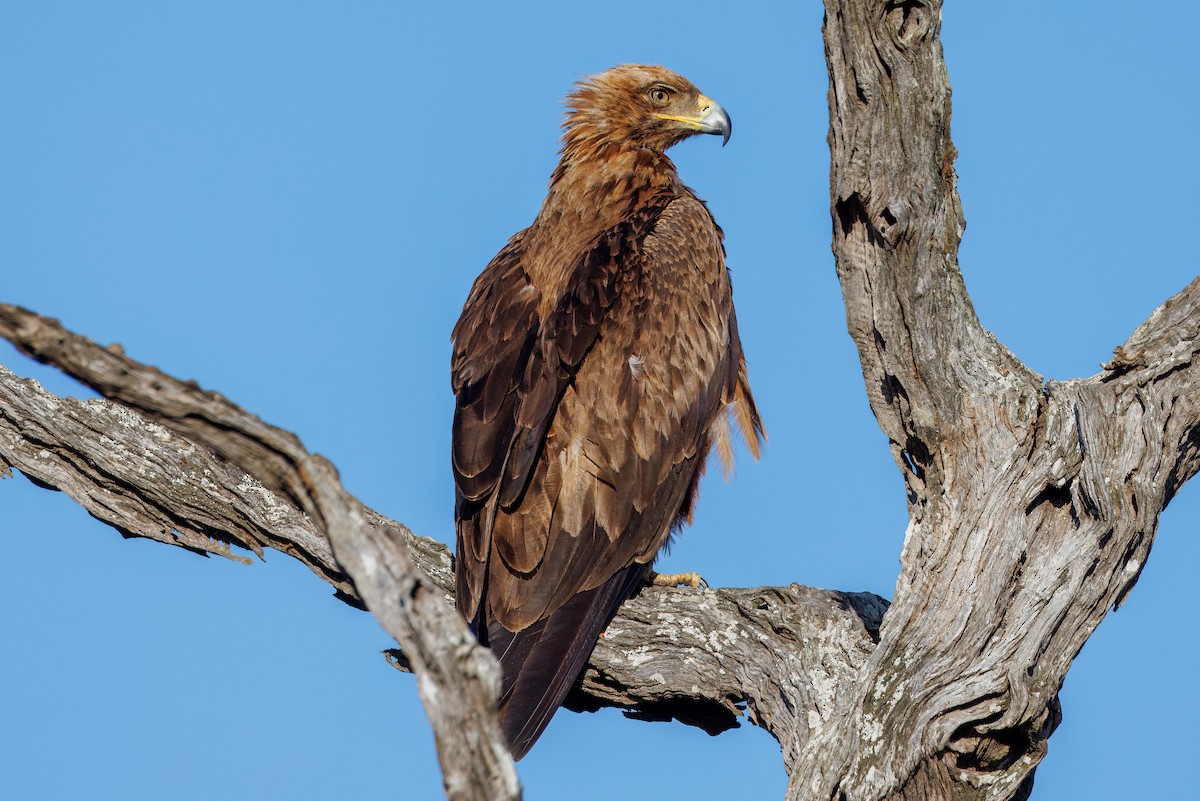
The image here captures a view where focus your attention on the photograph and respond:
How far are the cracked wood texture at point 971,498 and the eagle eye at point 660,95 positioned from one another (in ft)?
11.0

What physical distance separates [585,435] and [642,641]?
0.99m

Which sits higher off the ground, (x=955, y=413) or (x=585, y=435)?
(x=585, y=435)

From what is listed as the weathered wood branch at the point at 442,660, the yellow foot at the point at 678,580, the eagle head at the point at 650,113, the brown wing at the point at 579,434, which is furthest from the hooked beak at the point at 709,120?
the weathered wood branch at the point at 442,660

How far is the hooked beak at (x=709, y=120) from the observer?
755 centimetres

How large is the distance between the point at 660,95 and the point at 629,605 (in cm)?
329

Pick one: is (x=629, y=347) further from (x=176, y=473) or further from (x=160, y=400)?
(x=160, y=400)

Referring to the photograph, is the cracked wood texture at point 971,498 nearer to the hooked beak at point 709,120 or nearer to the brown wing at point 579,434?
the brown wing at point 579,434

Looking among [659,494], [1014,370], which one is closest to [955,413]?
[1014,370]

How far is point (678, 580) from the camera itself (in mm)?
6188

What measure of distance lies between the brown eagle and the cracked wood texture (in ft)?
4.50

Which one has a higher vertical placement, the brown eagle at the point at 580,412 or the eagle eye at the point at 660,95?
the eagle eye at the point at 660,95

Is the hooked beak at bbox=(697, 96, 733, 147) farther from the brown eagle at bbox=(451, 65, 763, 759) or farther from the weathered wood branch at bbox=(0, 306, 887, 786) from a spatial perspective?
the weathered wood branch at bbox=(0, 306, 887, 786)

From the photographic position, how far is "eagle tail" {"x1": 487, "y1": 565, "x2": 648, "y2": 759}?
5270 millimetres

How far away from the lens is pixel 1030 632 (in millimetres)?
4555
